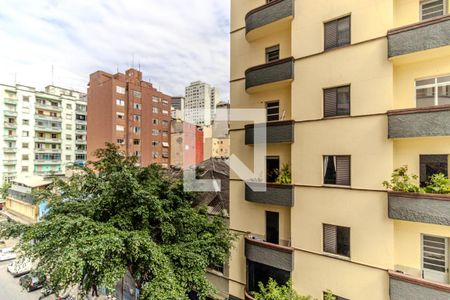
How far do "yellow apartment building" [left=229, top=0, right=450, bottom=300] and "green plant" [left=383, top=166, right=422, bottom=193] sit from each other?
20 centimetres

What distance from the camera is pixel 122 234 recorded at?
22.7ft

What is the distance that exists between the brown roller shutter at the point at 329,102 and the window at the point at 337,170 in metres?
1.58

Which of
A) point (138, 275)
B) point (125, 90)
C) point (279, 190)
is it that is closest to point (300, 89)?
point (279, 190)

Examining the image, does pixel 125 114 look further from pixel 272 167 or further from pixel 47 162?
pixel 272 167

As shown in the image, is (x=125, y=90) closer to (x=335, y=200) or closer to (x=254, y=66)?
(x=254, y=66)

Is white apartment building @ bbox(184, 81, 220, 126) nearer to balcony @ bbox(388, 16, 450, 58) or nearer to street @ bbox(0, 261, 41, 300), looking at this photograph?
street @ bbox(0, 261, 41, 300)

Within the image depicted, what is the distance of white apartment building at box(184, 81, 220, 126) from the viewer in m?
34.3

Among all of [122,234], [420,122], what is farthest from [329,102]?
[122,234]

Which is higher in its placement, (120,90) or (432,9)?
(120,90)

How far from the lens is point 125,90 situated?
38500mm

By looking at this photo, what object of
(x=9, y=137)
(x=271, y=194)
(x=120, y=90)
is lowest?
(x=271, y=194)

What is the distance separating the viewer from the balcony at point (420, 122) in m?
6.20

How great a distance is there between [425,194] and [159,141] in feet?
137

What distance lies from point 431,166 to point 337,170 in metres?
2.50
